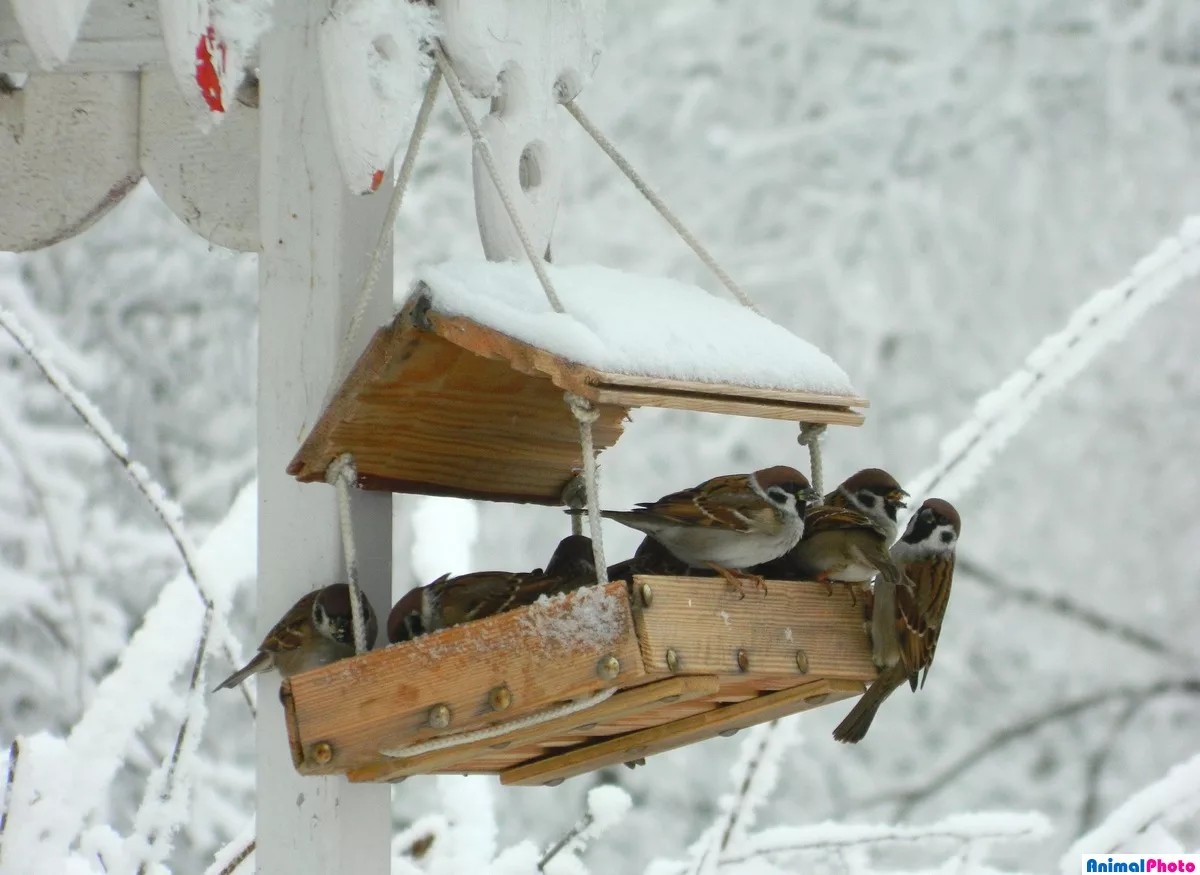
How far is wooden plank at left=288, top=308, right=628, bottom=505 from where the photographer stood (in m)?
1.86

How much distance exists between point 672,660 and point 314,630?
509 mm

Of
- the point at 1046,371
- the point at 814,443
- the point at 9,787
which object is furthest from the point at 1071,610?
the point at 9,787

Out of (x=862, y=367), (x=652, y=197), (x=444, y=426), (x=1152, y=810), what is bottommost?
(x=1152, y=810)

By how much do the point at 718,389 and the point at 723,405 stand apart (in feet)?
0.07

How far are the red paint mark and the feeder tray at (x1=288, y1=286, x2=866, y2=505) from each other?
303 mm

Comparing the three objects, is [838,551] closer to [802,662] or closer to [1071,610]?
[802,662]

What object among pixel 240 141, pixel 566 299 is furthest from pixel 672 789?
pixel 566 299

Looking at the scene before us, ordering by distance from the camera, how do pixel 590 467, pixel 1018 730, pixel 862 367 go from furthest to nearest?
pixel 862 367, pixel 1018 730, pixel 590 467

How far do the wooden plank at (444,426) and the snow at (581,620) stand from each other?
35cm

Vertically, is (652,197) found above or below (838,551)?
above

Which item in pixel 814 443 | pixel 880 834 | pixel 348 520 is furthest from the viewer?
pixel 880 834

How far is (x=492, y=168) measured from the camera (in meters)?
1.86

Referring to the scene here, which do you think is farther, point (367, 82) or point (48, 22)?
point (367, 82)

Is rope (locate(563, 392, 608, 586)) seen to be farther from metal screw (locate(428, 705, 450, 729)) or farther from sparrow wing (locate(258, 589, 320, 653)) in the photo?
sparrow wing (locate(258, 589, 320, 653))
